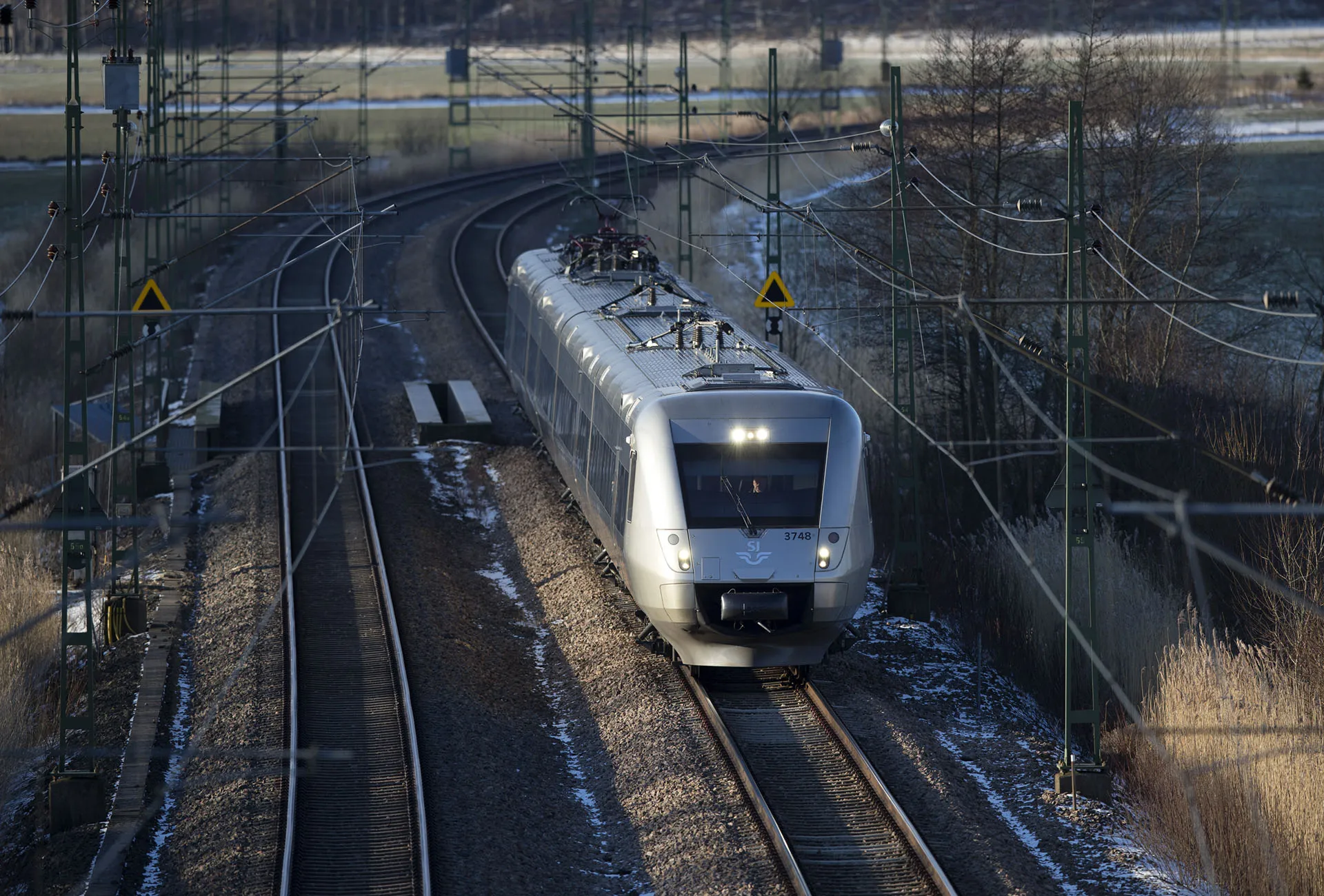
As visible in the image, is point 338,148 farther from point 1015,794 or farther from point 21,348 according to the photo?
point 1015,794

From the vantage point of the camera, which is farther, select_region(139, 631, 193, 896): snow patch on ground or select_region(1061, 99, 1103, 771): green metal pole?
select_region(1061, 99, 1103, 771): green metal pole

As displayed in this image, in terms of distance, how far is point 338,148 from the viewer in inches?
2349

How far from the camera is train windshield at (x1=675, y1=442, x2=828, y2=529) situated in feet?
54.5

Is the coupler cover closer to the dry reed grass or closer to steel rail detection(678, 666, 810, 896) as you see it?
steel rail detection(678, 666, 810, 896)

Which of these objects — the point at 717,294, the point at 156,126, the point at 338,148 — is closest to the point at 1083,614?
the point at 156,126

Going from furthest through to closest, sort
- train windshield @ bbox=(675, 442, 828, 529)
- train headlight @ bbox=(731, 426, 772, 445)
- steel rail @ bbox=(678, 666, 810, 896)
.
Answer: train headlight @ bbox=(731, 426, 772, 445) < train windshield @ bbox=(675, 442, 828, 529) < steel rail @ bbox=(678, 666, 810, 896)

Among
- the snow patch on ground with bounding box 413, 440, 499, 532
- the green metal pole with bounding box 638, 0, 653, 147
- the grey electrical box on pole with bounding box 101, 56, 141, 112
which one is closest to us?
the grey electrical box on pole with bounding box 101, 56, 141, 112

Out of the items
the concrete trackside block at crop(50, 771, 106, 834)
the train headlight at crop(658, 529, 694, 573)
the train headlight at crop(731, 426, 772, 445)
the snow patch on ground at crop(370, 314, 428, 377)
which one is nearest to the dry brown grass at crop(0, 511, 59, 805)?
the concrete trackside block at crop(50, 771, 106, 834)

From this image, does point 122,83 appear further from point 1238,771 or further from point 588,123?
point 588,123

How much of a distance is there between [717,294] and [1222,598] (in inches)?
931

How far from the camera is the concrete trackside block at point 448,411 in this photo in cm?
2914

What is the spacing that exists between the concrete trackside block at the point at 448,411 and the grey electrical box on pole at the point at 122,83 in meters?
8.71

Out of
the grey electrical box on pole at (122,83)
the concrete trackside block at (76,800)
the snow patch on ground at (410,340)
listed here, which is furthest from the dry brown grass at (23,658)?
the snow patch on ground at (410,340)

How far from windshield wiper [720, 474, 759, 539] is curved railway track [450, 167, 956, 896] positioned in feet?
5.97
